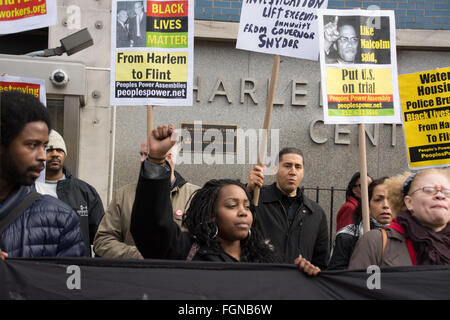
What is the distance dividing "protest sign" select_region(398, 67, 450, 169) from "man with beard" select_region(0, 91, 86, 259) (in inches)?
120

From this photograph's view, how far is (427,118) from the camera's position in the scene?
4973 mm

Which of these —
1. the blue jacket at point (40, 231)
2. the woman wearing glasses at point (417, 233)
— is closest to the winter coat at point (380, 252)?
the woman wearing glasses at point (417, 233)

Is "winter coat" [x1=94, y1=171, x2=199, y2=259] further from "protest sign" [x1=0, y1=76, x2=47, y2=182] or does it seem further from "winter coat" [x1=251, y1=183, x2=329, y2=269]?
"protest sign" [x1=0, y1=76, x2=47, y2=182]

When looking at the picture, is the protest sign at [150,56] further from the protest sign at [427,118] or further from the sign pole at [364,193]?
the protest sign at [427,118]

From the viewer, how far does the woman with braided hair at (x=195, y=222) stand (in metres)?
2.87

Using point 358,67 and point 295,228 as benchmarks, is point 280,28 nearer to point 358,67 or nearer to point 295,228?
point 358,67

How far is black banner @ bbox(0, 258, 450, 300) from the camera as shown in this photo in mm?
2588

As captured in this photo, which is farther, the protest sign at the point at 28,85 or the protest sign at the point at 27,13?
the protest sign at the point at 27,13

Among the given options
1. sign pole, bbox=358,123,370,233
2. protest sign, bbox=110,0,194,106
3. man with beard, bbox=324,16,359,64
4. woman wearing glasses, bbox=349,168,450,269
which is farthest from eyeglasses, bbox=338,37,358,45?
woman wearing glasses, bbox=349,168,450,269

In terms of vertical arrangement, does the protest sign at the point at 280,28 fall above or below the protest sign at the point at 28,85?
above

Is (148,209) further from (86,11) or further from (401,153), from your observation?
(401,153)

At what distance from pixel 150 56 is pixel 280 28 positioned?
3.09ft

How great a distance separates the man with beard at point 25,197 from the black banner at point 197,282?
0.50 ft

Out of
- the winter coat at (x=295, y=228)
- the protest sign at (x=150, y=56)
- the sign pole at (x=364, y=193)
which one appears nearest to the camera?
the sign pole at (x=364, y=193)
